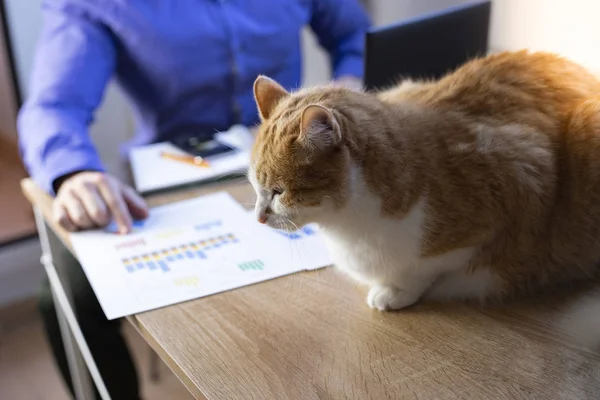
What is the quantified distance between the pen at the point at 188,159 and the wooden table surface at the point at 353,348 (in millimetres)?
410

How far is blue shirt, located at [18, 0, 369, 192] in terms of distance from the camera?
1142mm

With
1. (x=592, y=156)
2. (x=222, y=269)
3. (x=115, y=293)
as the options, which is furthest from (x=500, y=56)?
(x=115, y=293)

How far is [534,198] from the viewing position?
745 mm

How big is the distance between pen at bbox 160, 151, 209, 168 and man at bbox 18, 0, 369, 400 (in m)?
0.16

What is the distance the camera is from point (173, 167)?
1.19 metres

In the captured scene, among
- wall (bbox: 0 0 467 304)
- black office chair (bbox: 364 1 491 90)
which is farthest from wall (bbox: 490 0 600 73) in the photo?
black office chair (bbox: 364 1 491 90)

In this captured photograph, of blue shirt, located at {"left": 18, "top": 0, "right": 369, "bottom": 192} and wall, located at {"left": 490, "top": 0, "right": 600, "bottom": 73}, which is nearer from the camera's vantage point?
blue shirt, located at {"left": 18, "top": 0, "right": 369, "bottom": 192}

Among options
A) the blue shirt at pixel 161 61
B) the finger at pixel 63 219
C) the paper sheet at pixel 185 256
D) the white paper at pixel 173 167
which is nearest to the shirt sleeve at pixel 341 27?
the blue shirt at pixel 161 61

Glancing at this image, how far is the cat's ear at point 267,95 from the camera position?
76 centimetres

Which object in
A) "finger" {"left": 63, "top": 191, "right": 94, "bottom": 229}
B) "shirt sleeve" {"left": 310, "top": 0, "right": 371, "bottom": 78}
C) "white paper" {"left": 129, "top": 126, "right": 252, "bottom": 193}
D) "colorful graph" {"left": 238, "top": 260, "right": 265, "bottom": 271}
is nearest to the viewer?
"colorful graph" {"left": 238, "top": 260, "right": 265, "bottom": 271}

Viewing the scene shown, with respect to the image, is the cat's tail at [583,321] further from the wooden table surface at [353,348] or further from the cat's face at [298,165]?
the cat's face at [298,165]

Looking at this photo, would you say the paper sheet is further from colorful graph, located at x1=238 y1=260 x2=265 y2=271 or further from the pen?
the pen

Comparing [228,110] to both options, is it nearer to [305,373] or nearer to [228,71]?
[228,71]

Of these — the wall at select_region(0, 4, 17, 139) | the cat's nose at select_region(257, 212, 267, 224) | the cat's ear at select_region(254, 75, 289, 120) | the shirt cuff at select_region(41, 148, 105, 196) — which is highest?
the cat's ear at select_region(254, 75, 289, 120)
